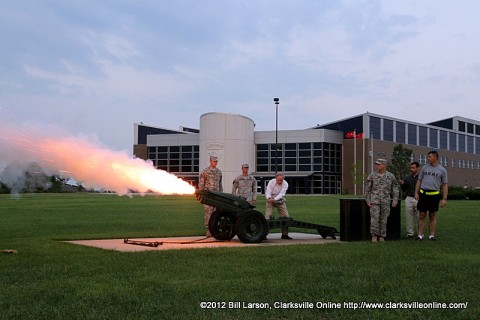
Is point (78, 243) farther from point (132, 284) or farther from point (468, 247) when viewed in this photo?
point (468, 247)

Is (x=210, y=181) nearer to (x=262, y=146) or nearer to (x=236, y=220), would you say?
(x=236, y=220)

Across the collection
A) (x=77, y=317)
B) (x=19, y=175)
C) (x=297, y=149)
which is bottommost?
(x=77, y=317)

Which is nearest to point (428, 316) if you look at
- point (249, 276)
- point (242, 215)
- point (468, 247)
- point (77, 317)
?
point (249, 276)

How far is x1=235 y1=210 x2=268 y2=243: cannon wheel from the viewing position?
43.0 feet

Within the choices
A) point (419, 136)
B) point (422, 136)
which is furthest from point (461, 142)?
point (419, 136)

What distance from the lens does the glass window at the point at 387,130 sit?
92.3 m

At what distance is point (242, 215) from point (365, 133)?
78.0 m

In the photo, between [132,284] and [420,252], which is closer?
[132,284]

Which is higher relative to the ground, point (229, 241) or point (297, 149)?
point (297, 149)

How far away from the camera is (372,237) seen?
1356cm

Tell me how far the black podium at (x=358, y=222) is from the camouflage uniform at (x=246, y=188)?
7.31 ft

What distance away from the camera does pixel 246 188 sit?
48.1 ft

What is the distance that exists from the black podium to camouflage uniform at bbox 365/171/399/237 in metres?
0.43

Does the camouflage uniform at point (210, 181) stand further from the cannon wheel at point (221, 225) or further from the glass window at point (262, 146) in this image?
the glass window at point (262, 146)
